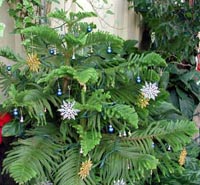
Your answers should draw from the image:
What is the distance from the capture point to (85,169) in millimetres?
1611

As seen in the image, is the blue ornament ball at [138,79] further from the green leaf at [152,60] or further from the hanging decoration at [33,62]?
the hanging decoration at [33,62]

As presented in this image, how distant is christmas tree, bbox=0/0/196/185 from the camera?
1.60m

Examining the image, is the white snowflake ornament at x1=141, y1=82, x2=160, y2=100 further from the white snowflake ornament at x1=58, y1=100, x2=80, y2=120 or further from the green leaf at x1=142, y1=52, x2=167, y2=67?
the white snowflake ornament at x1=58, y1=100, x2=80, y2=120

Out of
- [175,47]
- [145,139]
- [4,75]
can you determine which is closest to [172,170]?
[145,139]

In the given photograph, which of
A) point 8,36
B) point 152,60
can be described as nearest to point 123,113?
point 152,60

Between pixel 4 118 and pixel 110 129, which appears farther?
pixel 4 118

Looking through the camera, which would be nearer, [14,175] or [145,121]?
[14,175]

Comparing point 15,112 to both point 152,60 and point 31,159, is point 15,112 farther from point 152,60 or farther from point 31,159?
point 152,60

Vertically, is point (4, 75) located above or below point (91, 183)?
above

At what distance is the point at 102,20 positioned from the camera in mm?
2674

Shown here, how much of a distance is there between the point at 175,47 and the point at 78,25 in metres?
1.12

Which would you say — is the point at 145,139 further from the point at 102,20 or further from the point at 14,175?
the point at 102,20

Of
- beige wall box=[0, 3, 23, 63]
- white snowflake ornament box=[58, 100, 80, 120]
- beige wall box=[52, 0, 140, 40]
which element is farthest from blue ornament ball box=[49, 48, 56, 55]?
beige wall box=[52, 0, 140, 40]

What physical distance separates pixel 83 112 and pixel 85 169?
0.77 ft
